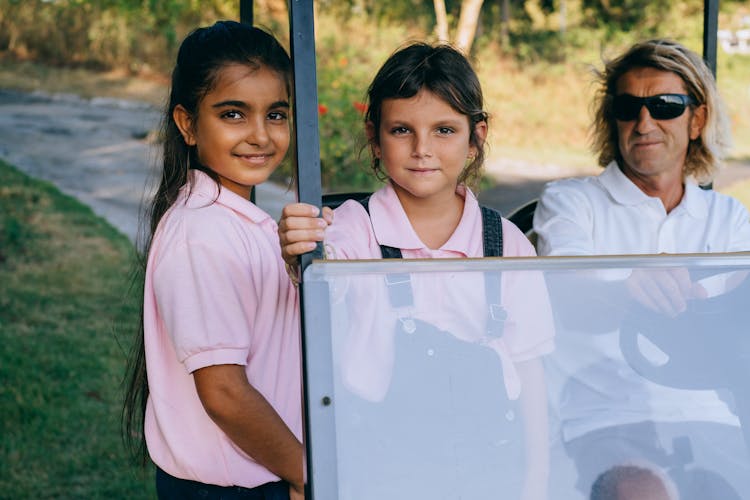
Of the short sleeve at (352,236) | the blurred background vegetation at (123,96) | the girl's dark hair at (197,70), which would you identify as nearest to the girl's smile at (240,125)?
the girl's dark hair at (197,70)

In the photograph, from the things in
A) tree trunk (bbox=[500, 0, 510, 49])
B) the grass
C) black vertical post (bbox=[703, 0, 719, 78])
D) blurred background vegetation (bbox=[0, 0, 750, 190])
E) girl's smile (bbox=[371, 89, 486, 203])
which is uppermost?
tree trunk (bbox=[500, 0, 510, 49])

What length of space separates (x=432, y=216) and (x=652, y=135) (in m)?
0.79

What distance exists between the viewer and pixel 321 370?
1313 mm

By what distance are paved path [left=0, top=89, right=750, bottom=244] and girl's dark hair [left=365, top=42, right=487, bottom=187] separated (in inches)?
182

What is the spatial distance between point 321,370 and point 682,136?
1465mm

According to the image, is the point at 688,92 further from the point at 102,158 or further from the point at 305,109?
the point at 102,158

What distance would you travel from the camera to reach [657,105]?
2348 mm

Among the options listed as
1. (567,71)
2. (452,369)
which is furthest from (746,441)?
(567,71)

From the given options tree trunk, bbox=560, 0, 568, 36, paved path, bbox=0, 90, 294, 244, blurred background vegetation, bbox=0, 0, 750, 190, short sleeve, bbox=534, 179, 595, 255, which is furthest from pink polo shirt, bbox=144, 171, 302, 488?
tree trunk, bbox=560, 0, 568, 36

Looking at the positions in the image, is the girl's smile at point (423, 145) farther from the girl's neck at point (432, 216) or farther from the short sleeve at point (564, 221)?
the short sleeve at point (564, 221)

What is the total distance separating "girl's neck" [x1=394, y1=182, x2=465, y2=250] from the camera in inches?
73.0

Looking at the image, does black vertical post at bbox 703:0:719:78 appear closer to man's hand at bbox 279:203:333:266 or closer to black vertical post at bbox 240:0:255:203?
black vertical post at bbox 240:0:255:203

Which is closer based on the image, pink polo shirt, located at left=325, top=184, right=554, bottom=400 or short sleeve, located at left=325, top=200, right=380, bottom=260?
pink polo shirt, located at left=325, top=184, right=554, bottom=400

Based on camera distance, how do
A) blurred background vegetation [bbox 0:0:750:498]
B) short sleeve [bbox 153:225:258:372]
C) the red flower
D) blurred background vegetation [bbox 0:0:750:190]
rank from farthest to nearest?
blurred background vegetation [bbox 0:0:750:190]
blurred background vegetation [bbox 0:0:750:498]
the red flower
short sleeve [bbox 153:225:258:372]
